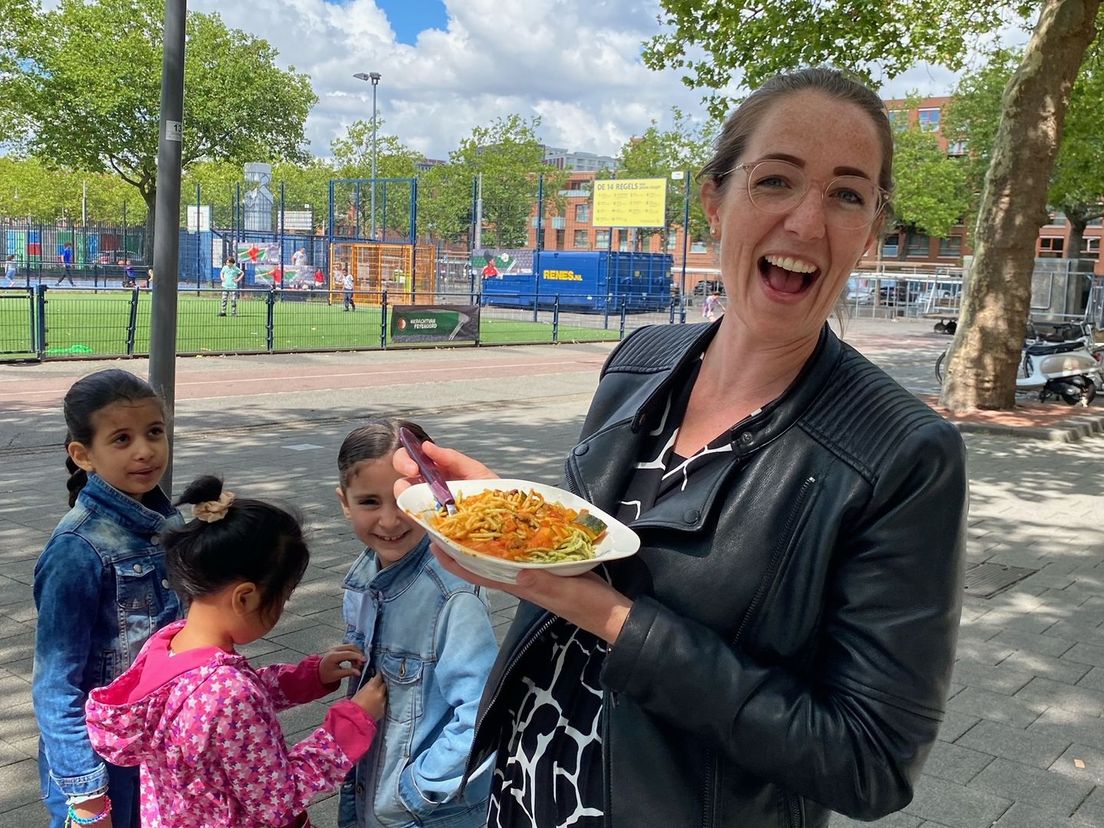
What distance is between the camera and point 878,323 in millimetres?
42781

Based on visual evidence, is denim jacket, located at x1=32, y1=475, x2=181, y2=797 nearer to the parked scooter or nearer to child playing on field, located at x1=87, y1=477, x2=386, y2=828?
child playing on field, located at x1=87, y1=477, x2=386, y2=828

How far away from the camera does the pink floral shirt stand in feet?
6.79

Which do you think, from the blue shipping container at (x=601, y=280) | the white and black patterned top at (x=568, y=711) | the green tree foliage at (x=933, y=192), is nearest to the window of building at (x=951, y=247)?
the green tree foliage at (x=933, y=192)

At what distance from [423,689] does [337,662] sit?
0.79 feet

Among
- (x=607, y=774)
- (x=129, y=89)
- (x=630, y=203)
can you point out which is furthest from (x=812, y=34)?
(x=129, y=89)

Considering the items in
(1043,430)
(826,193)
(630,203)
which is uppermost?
(630,203)

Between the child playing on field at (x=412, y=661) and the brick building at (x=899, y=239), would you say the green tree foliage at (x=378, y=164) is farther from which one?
the child playing on field at (x=412, y=661)

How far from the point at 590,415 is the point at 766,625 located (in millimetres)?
627

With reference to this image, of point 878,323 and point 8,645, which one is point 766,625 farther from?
point 878,323

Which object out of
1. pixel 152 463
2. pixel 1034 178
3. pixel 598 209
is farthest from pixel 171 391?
pixel 598 209

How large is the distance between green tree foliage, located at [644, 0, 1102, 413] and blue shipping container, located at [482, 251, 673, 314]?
2064 cm

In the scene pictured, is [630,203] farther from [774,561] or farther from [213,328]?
[774,561]

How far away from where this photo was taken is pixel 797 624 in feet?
4.68

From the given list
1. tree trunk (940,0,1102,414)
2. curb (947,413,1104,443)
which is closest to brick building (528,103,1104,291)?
tree trunk (940,0,1102,414)
